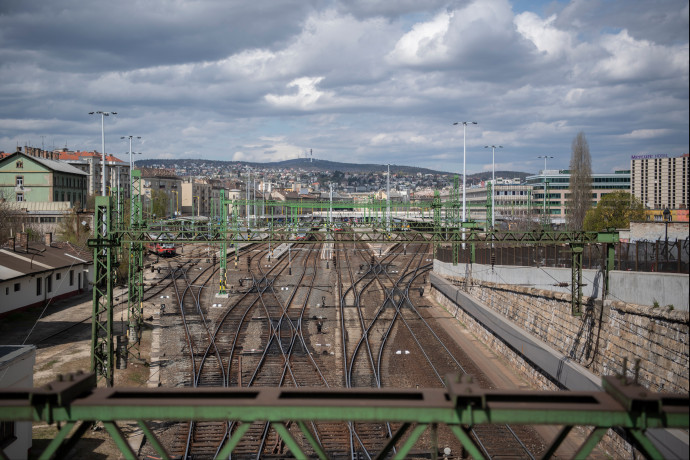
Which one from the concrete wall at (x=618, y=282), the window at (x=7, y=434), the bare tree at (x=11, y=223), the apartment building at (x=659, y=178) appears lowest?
the window at (x=7, y=434)

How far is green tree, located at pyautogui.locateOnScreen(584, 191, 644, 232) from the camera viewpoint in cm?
3484

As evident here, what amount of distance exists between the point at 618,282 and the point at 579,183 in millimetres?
Result: 31753

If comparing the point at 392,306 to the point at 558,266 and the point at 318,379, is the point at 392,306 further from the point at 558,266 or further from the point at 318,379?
the point at 318,379

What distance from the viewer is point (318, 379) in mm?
14430

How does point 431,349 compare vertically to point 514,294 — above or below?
below

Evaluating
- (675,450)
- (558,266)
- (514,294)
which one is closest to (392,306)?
(514,294)

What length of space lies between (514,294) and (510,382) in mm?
5217

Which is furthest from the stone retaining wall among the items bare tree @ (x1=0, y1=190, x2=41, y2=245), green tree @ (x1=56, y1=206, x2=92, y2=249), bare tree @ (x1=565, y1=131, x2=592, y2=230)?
bare tree @ (x1=0, y1=190, x2=41, y2=245)

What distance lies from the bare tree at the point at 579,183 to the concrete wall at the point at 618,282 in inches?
879

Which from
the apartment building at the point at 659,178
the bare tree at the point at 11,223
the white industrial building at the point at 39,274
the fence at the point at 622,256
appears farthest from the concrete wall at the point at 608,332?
the apartment building at the point at 659,178

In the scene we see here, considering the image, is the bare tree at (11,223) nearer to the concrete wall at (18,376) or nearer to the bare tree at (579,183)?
the concrete wall at (18,376)

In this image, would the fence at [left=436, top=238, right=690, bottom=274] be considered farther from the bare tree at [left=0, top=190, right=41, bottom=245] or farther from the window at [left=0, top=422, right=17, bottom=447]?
the bare tree at [left=0, top=190, right=41, bottom=245]

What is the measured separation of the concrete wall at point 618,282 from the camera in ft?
35.9

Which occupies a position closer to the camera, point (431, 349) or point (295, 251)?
point (431, 349)
